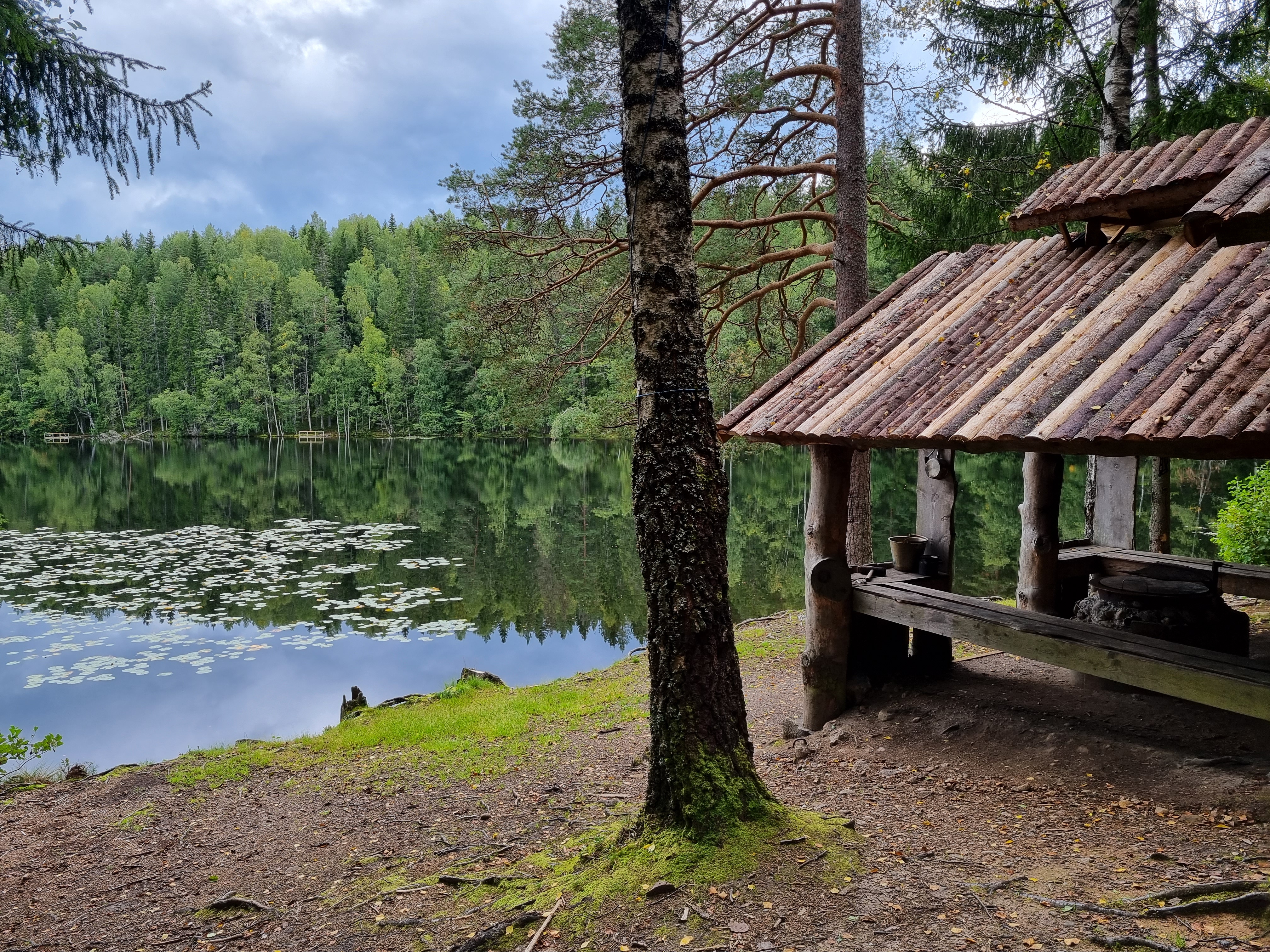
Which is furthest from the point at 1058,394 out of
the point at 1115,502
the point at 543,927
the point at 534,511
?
the point at 534,511

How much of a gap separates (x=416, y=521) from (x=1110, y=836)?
75.0 ft

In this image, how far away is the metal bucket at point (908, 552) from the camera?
6746 millimetres

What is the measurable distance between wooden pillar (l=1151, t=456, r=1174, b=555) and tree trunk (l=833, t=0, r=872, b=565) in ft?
12.4

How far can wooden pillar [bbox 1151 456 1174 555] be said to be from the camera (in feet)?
32.5

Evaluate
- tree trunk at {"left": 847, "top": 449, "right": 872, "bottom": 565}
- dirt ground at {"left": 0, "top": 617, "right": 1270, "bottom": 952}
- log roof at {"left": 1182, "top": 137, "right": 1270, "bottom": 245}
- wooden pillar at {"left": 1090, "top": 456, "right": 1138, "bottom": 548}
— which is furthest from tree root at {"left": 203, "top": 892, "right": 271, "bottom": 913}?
wooden pillar at {"left": 1090, "top": 456, "right": 1138, "bottom": 548}

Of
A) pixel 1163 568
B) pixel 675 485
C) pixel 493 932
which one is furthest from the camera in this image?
pixel 1163 568

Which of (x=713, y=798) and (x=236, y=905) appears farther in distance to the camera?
(x=236, y=905)

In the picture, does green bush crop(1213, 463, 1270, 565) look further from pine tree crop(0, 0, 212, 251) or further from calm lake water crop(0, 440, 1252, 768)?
pine tree crop(0, 0, 212, 251)

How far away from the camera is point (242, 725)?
995 centimetres

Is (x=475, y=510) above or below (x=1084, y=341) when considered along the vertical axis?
below

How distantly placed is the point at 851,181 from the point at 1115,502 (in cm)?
461

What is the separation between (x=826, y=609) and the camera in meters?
6.25

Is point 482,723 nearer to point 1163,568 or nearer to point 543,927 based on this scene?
point 543,927

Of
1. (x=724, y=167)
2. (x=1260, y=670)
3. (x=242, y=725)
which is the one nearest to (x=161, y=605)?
(x=242, y=725)
